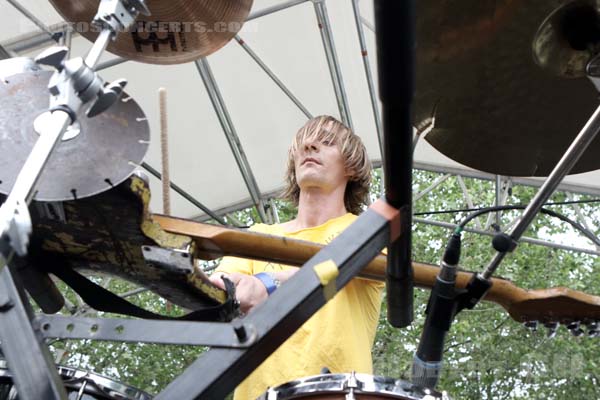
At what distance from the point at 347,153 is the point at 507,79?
2.73 ft

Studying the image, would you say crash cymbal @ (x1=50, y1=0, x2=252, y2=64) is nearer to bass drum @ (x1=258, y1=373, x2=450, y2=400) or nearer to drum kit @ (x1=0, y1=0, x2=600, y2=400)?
drum kit @ (x1=0, y1=0, x2=600, y2=400)

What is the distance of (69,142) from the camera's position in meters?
1.45

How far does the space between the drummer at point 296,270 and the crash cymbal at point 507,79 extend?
0.51 metres

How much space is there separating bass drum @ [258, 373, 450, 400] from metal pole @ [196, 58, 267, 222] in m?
3.41

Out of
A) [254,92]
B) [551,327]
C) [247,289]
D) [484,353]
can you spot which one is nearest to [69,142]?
[247,289]

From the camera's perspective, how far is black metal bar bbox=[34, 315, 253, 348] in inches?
44.1

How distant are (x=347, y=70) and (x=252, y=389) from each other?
354cm

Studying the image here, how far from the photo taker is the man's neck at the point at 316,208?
92.1 inches

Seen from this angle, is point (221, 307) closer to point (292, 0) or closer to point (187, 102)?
point (292, 0)

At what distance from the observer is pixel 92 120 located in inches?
58.7

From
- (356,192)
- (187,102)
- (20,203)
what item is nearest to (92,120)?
(20,203)

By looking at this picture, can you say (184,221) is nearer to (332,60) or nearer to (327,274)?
(327,274)

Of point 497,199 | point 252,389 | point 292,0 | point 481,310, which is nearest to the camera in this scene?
point 252,389

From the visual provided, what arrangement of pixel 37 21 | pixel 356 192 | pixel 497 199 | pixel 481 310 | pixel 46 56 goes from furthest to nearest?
1. pixel 481 310
2. pixel 497 199
3. pixel 37 21
4. pixel 356 192
5. pixel 46 56
